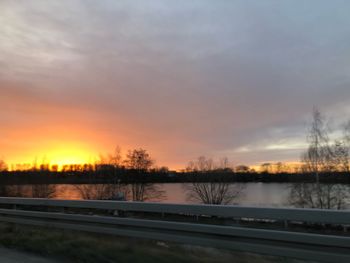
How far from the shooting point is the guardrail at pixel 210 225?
564cm

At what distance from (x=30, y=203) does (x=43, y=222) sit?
873 mm

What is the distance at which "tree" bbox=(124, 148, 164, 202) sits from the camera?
2995 inches

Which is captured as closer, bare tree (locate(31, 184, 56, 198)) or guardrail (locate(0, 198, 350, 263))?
guardrail (locate(0, 198, 350, 263))

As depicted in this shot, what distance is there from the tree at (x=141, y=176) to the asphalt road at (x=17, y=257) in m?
67.8

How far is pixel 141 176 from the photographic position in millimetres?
76250

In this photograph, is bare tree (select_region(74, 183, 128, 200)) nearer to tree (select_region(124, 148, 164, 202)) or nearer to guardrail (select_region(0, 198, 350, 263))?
tree (select_region(124, 148, 164, 202))

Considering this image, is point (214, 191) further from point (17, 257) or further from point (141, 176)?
point (17, 257)

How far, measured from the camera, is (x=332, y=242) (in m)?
5.57

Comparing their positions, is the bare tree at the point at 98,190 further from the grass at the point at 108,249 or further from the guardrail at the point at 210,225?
the grass at the point at 108,249

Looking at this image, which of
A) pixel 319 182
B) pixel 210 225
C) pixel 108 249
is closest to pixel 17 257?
pixel 108 249

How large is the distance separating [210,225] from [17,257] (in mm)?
3437

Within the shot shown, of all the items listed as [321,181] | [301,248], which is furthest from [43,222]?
[321,181]

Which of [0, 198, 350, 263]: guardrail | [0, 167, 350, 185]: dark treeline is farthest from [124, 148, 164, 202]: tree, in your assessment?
[0, 198, 350, 263]: guardrail

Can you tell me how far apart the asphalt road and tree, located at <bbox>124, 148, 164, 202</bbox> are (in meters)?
67.8
